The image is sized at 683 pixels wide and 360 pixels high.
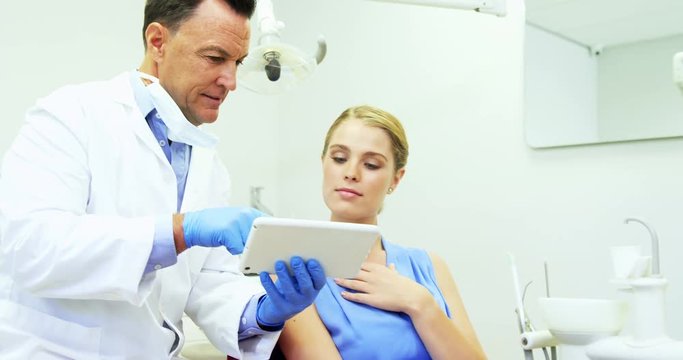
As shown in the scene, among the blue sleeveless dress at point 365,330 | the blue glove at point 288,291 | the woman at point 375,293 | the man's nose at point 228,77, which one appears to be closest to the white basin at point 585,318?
the woman at point 375,293

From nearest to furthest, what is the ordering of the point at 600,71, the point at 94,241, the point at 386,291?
the point at 94,241, the point at 386,291, the point at 600,71

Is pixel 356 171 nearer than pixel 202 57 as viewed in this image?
No

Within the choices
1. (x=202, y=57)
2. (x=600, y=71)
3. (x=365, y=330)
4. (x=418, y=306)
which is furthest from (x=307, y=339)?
(x=600, y=71)

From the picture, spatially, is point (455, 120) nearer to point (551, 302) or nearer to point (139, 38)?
point (551, 302)

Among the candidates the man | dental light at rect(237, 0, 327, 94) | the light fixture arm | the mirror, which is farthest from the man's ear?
the mirror

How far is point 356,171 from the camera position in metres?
1.51

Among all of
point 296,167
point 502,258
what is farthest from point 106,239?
point 296,167

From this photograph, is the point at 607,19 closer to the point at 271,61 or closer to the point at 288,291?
the point at 271,61

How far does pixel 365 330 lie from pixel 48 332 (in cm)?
60

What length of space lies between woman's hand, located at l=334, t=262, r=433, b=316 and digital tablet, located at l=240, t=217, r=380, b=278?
0.27 m

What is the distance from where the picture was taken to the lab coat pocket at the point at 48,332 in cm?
110

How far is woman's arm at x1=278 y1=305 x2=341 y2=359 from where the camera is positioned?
1309mm

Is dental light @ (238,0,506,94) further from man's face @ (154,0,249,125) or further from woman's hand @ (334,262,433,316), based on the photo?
woman's hand @ (334,262,433,316)

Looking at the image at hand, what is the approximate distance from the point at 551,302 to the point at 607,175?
61 centimetres
